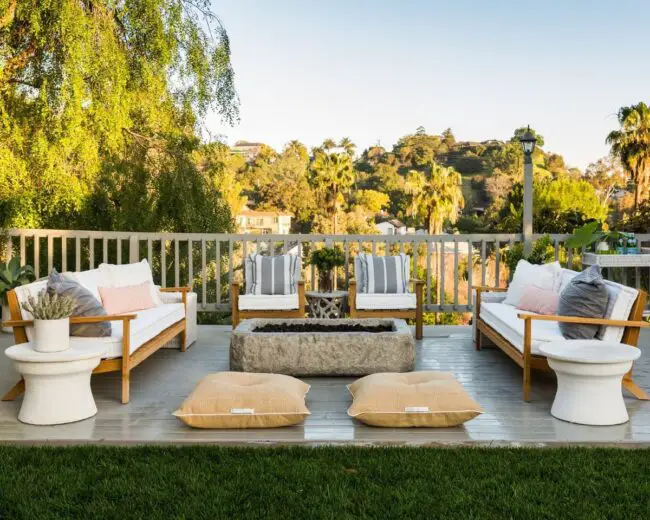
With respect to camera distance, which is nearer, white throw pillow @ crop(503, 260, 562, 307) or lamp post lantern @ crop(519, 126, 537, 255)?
white throw pillow @ crop(503, 260, 562, 307)

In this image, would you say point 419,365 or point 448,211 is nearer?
point 419,365

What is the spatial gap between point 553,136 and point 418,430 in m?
38.0

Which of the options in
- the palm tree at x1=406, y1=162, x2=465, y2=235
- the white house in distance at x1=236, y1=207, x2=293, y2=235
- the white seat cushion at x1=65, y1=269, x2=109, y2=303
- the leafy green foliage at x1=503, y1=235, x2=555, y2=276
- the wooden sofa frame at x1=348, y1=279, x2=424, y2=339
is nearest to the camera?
the white seat cushion at x1=65, y1=269, x2=109, y2=303

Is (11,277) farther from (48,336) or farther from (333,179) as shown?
(333,179)

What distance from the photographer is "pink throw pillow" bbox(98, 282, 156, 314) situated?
527cm

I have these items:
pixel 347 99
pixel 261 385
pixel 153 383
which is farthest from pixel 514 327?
pixel 347 99

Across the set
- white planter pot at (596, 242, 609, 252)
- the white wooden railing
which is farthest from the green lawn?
white planter pot at (596, 242, 609, 252)

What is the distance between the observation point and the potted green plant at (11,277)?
22.0 feet

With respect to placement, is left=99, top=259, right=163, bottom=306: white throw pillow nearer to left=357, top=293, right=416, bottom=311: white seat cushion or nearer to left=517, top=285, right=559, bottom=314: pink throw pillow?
left=357, top=293, right=416, bottom=311: white seat cushion

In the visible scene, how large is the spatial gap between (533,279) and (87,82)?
179 inches

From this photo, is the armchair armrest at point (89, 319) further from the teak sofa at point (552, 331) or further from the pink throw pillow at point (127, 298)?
the teak sofa at point (552, 331)

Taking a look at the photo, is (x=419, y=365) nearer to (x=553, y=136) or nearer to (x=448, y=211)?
(x=448, y=211)

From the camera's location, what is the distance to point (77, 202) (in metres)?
7.98

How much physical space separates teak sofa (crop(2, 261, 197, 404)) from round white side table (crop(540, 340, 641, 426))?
244 centimetres
